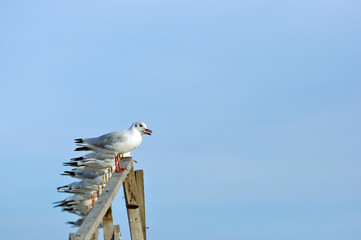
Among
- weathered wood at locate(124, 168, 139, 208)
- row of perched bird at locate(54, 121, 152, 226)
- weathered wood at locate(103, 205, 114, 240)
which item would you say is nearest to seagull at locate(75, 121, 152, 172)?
row of perched bird at locate(54, 121, 152, 226)

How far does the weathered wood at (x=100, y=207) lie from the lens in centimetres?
603

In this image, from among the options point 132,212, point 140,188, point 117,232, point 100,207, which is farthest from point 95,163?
point 100,207

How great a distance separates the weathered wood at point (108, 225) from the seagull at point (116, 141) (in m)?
0.99

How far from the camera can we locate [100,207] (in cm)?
726

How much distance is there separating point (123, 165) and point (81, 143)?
1032 millimetres

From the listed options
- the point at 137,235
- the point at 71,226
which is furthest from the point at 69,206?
the point at 137,235

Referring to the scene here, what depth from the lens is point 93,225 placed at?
6359 millimetres

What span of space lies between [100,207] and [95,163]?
11.8ft

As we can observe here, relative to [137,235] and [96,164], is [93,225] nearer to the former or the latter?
[137,235]

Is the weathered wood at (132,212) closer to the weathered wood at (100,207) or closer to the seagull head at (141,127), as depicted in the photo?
the weathered wood at (100,207)

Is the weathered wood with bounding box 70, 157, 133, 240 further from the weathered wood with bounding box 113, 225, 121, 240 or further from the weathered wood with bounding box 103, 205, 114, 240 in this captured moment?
the weathered wood with bounding box 113, 225, 121, 240

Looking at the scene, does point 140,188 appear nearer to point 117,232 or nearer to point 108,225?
point 117,232

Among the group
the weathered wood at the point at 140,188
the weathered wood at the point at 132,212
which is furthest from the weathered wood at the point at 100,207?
the weathered wood at the point at 140,188

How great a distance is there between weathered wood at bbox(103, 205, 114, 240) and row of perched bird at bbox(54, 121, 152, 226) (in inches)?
27.4
